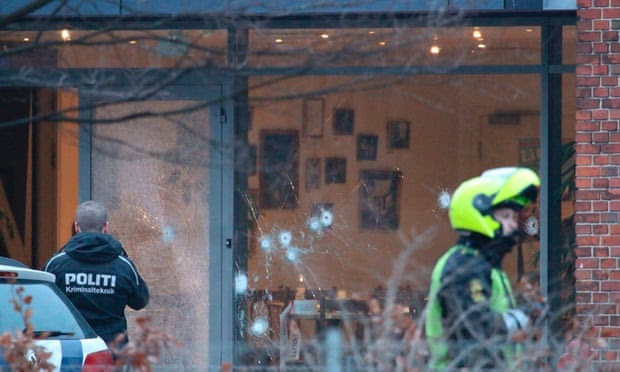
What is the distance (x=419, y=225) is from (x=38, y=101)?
130 inches

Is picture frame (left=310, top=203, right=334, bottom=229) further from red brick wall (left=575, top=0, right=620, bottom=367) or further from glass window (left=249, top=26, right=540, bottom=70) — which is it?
red brick wall (left=575, top=0, right=620, bottom=367)

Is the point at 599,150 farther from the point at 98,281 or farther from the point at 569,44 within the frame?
the point at 98,281

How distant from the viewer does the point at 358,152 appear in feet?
35.2

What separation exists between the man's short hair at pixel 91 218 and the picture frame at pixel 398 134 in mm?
3221

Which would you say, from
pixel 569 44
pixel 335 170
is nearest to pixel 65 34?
pixel 335 170

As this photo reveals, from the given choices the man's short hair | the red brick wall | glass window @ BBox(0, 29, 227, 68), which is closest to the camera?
glass window @ BBox(0, 29, 227, 68)

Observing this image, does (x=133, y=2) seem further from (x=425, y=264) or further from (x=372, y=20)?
(x=425, y=264)

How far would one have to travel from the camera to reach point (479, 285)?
475 centimetres

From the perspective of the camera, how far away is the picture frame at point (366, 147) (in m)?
10.7

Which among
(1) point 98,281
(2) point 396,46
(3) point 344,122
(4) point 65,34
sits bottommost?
(1) point 98,281

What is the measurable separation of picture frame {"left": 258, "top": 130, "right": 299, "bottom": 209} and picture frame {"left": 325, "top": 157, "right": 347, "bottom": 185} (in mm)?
266

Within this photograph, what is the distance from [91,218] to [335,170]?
10.2ft

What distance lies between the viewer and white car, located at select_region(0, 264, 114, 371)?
21.9ft

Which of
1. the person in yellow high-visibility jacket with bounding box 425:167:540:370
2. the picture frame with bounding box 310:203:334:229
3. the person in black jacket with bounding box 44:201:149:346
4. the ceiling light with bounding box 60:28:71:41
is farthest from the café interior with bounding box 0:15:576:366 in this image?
the person in yellow high-visibility jacket with bounding box 425:167:540:370
